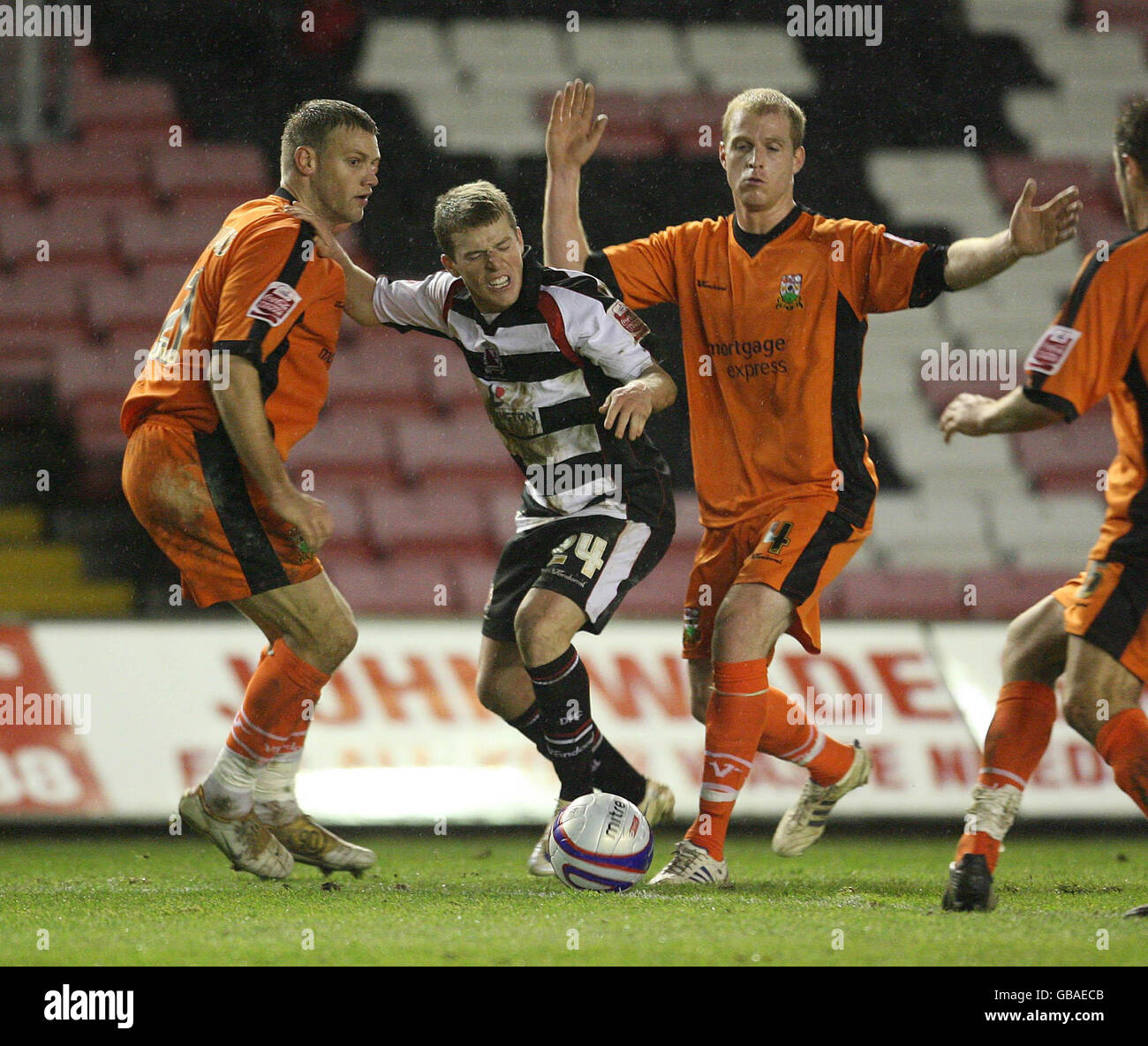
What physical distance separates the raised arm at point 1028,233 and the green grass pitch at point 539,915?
166cm

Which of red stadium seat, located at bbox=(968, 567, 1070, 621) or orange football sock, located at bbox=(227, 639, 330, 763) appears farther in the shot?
red stadium seat, located at bbox=(968, 567, 1070, 621)

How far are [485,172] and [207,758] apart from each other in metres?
3.59

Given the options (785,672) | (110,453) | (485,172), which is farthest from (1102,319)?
(110,453)

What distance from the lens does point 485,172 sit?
7.42 meters

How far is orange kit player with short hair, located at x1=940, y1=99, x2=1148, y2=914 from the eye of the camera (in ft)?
10.2

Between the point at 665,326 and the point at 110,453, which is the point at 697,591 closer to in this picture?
the point at 665,326

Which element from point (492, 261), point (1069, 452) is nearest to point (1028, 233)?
point (492, 261)

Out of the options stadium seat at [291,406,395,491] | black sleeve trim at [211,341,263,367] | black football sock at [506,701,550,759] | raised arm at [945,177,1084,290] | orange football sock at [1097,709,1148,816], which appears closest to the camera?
orange football sock at [1097,709,1148,816]

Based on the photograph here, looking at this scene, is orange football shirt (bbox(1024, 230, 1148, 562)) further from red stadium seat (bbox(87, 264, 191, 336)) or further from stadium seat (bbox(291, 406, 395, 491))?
red stadium seat (bbox(87, 264, 191, 336))

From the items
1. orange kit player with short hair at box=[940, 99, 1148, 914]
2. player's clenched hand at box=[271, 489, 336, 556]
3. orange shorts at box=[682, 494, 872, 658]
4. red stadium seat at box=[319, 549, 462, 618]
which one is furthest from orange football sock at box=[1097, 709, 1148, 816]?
red stadium seat at box=[319, 549, 462, 618]

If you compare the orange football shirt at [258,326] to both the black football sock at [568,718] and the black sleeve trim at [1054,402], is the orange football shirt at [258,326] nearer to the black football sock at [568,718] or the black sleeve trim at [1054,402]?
the black football sock at [568,718]

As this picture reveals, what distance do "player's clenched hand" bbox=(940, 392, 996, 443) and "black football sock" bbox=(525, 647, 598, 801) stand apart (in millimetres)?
1249

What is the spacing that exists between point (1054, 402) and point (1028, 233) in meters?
0.62

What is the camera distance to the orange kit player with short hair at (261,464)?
374 centimetres
